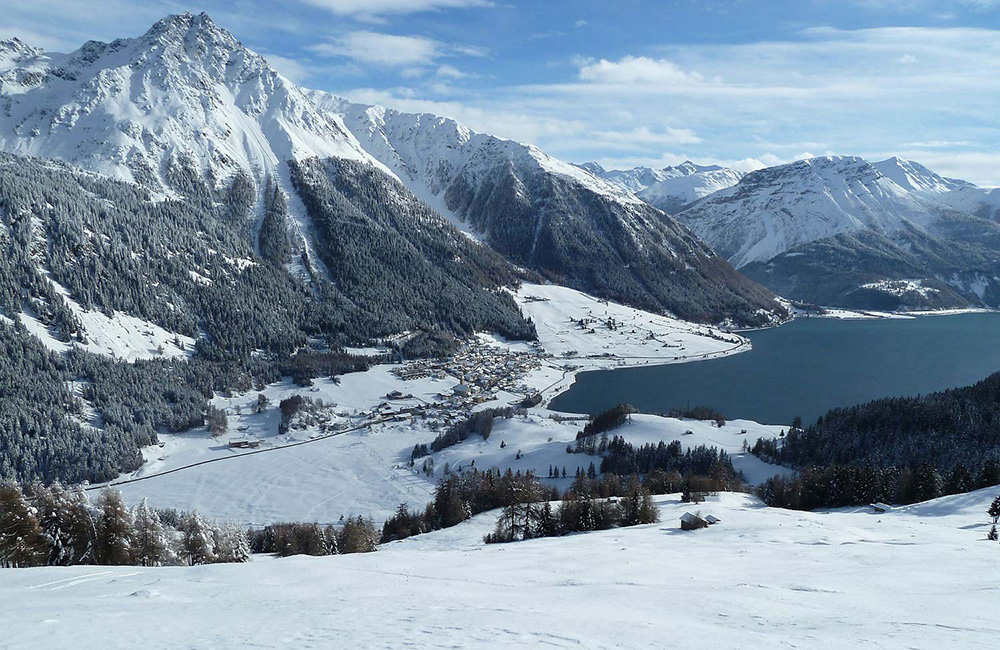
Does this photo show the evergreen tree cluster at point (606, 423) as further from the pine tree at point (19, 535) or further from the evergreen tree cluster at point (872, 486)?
the pine tree at point (19, 535)

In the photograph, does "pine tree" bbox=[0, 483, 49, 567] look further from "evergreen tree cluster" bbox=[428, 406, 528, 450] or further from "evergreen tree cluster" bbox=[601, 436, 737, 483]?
"evergreen tree cluster" bbox=[601, 436, 737, 483]

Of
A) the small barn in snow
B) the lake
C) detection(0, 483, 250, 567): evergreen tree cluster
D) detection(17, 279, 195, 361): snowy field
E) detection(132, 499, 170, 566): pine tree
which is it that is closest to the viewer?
detection(0, 483, 250, 567): evergreen tree cluster

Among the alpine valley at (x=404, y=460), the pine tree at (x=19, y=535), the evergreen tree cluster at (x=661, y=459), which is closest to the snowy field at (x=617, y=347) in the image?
the alpine valley at (x=404, y=460)

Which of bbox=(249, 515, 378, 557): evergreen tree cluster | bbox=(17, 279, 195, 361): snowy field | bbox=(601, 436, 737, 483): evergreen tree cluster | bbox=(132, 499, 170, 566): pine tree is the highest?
bbox=(17, 279, 195, 361): snowy field

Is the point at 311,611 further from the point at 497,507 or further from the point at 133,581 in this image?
the point at 497,507

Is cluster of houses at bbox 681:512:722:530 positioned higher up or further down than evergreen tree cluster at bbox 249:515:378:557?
higher up

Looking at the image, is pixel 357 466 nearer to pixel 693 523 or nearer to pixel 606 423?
pixel 606 423

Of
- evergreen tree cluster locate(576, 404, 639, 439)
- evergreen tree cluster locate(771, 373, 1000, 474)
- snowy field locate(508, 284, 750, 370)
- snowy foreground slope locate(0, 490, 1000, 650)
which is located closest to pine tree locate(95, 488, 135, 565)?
snowy foreground slope locate(0, 490, 1000, 650)
